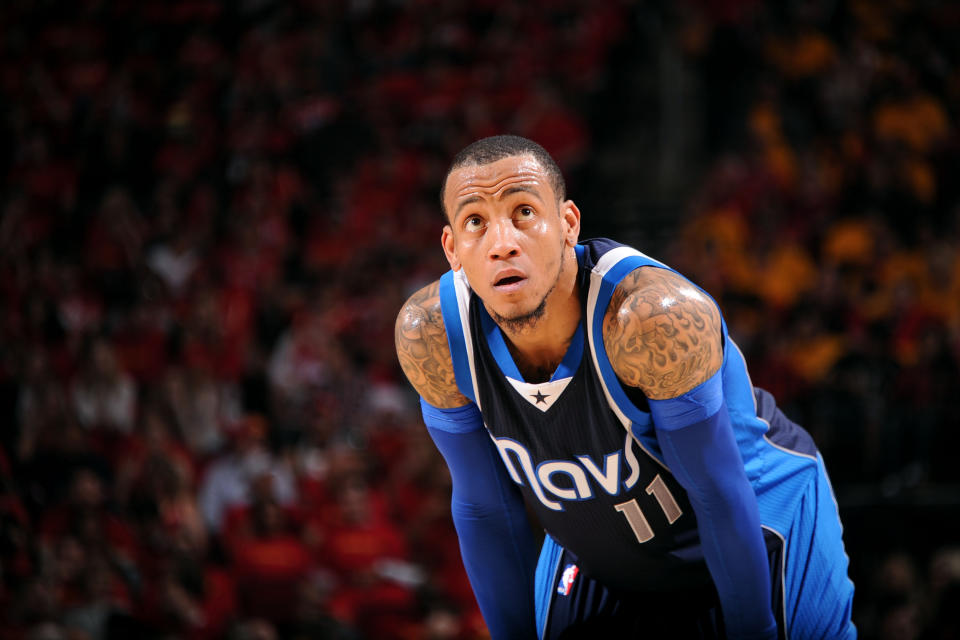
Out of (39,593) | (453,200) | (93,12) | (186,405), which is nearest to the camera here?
(453,200)

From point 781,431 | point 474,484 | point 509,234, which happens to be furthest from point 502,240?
point 781,431

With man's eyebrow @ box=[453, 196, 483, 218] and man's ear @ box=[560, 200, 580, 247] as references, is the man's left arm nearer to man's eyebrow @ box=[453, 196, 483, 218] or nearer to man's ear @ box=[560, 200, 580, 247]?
man's ear @ box=[560, 200, 580, 247]

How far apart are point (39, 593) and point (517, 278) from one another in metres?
3.03

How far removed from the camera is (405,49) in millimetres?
8742

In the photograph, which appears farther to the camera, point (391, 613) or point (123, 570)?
point (391, 613)

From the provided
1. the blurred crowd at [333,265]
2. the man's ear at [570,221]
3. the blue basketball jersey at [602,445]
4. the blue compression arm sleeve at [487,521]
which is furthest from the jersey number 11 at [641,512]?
the blurred crowd at [333,265]

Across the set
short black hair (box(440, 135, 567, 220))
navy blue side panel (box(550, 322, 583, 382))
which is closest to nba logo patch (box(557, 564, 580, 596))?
navy blue side panel (box(550, 322, 583, 382))

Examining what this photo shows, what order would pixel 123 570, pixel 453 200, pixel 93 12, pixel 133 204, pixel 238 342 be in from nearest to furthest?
pixel 453 200
pixel 123 570
pixel 238 342
pixel 133 204
pixel 93 12

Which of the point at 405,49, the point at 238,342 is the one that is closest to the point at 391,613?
the point at 238,342

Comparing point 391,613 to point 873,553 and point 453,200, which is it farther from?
point 453,200

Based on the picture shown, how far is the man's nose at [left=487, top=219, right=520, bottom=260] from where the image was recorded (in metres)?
1.97

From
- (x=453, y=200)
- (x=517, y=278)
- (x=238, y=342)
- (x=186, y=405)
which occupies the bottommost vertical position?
(x=517, y=278)

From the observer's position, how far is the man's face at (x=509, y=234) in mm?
1987

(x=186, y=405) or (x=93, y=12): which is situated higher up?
(x=93, y=12)
